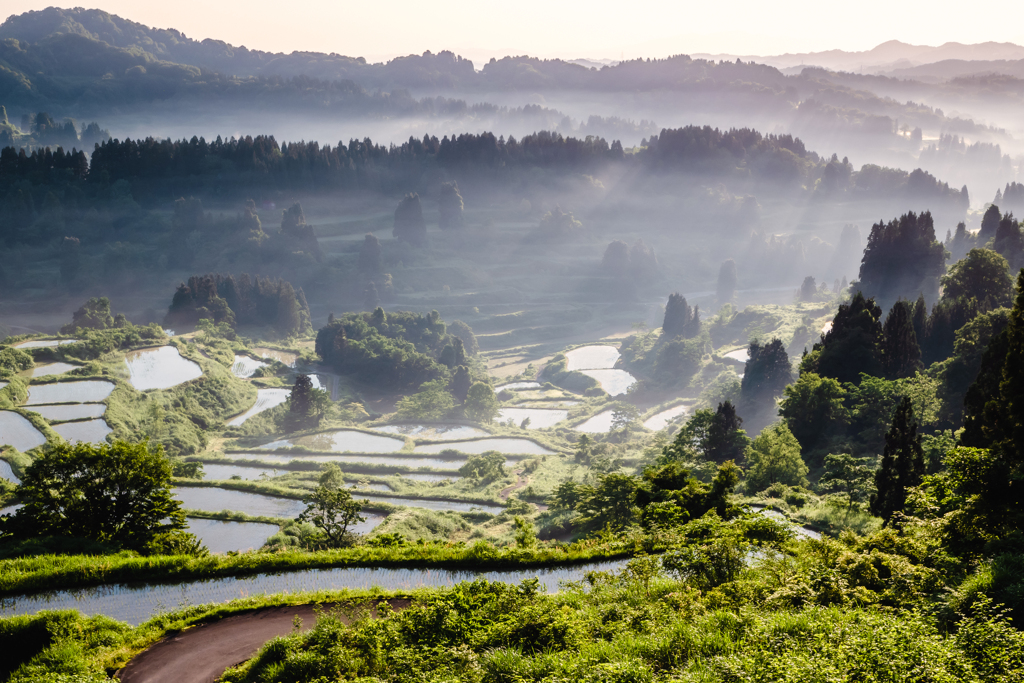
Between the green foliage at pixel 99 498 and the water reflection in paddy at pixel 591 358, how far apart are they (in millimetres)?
121312

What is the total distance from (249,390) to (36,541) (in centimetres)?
7371

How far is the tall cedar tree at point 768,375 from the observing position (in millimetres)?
86938

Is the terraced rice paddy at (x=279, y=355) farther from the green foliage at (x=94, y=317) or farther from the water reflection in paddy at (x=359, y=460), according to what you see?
the water reflection in paddy at (x=359, y=460)

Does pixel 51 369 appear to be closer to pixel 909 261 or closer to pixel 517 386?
pixel 517 386

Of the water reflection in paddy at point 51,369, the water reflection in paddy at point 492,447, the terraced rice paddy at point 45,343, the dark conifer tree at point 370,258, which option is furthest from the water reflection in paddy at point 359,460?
the dark conifer tree at point 370,258

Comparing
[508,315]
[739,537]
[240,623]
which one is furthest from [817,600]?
[508,315]

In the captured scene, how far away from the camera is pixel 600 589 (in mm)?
16281

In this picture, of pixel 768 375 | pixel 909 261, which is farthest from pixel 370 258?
pixel 909 261

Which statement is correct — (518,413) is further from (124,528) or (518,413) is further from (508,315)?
(124,528)

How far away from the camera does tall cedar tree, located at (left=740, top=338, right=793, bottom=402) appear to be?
8694cm

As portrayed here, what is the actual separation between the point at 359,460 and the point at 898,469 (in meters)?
50.8

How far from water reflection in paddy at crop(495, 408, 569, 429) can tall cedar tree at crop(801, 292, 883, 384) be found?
174ft

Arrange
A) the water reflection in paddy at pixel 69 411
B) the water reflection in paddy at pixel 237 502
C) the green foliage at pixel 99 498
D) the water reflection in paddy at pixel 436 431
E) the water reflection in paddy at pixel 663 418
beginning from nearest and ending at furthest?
1. the green foliage at pixel 99 498
2. the water reflection in paddy at pixel 237 502
3. the water reflection in paddy at pixel 69 411
4. the water reflection in paddy at pixel 436 431
5. the water reflection in paddy at pixel 663 418

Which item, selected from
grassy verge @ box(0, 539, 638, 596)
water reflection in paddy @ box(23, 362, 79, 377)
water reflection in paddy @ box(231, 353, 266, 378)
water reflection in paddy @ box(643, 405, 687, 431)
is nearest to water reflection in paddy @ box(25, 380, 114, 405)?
water reflection in paddy @ box(23, 362, 79, 377)
